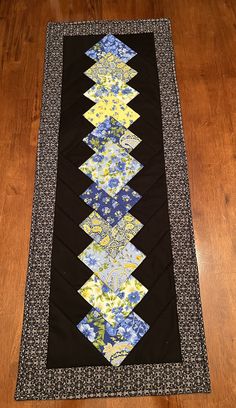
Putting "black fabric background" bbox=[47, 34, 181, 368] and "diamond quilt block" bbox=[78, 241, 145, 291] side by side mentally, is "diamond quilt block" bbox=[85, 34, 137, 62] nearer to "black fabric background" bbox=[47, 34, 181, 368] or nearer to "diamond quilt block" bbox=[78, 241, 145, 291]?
"black fabric background" bbox=[47, 34, 181, 368]

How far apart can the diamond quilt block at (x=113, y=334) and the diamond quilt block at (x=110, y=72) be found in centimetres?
99

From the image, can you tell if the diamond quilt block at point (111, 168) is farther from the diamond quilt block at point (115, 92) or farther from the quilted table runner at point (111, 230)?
the diamond quilt block at point (115, 92)

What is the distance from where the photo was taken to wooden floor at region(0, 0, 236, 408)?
145cm

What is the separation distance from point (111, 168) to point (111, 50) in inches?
23.6

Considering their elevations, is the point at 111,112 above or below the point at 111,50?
below

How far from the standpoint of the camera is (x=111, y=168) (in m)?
1.75

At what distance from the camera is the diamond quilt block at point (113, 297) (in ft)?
4.93

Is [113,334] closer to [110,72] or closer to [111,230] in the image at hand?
[111,230]

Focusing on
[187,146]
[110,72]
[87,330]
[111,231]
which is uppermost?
[110,72]

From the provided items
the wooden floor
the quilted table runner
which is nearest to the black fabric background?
the quilted table runner

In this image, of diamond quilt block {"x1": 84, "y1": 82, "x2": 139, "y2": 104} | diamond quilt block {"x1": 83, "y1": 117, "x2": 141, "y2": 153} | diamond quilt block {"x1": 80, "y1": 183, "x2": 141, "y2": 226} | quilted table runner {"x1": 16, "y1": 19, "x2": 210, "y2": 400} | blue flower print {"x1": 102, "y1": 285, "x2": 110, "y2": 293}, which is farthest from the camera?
diamond quilt block {"x1": 84, "y1": 82, "x2": 139, "y2": 104}

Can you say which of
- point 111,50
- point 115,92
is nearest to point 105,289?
point 115,92

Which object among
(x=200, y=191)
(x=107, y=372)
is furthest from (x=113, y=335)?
(x=200, y=191)

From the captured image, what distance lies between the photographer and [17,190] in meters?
1.73
